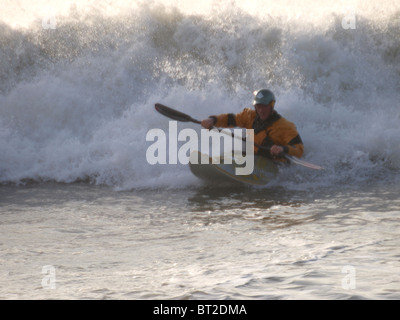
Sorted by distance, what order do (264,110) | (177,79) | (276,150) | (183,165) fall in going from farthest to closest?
(177,79), (183,165), (264,110), (276,150)

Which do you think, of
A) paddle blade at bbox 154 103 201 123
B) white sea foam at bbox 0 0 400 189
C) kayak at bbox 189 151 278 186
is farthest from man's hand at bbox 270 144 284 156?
paddle blade at bbox 154 103 201 123

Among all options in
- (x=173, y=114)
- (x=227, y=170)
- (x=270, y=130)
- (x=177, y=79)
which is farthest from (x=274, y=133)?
(x=177, y=79)

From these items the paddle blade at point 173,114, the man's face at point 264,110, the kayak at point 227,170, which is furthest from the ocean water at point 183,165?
the man's face at point 264,110

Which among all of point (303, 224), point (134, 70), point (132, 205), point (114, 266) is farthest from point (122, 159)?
point (114, 266)

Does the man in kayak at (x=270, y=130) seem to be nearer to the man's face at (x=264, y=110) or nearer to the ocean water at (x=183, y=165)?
the man's face at (x=264, y=110)

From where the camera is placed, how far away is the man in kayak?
238 inches

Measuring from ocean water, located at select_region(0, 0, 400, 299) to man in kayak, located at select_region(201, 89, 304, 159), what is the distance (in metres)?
0.43

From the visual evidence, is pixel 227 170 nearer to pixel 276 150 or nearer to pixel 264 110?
pixel 276 150

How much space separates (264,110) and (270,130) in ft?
0.74

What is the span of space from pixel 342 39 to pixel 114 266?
7708mm

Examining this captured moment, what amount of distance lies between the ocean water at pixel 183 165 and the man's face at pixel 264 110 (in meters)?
0.77

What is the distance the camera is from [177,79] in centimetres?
938

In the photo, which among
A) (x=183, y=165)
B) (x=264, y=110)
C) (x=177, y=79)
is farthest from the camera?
(x=177, y=79)
